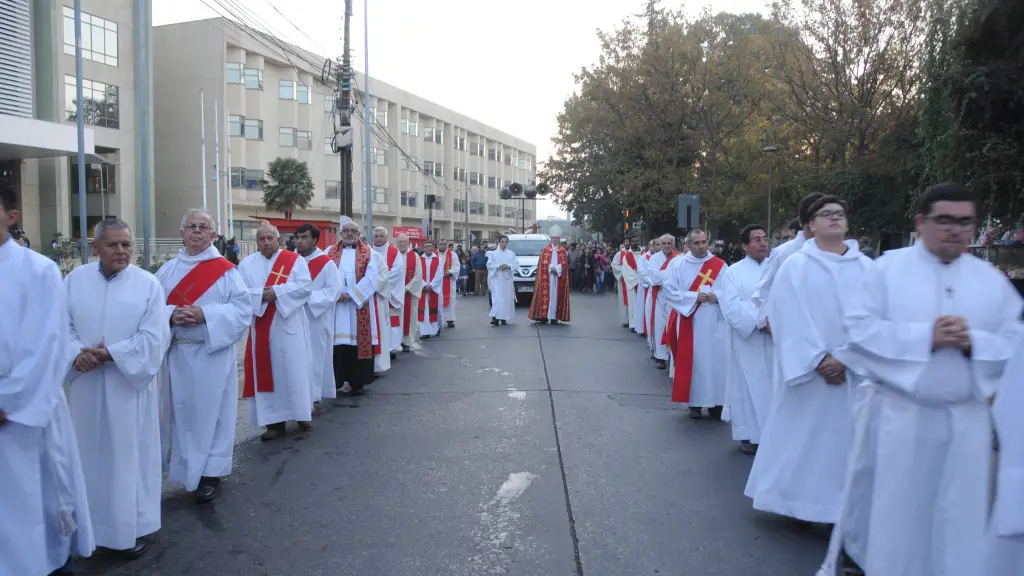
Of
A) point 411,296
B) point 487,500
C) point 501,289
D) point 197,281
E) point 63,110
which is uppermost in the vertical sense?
point 63,110

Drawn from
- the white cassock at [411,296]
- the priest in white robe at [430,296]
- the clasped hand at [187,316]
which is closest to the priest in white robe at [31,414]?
the clasped hand at [187,316]

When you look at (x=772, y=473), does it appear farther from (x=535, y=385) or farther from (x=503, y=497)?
(x=535, y=385)

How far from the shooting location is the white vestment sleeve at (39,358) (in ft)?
12.2

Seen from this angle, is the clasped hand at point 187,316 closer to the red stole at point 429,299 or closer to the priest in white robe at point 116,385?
the priest in white robe at point 116,385

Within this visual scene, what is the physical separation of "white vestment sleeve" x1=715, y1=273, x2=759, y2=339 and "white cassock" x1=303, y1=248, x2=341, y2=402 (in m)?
3.74

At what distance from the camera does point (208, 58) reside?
43500 millimetres

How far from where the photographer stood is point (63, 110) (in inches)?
1289

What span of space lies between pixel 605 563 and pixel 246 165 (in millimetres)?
45548

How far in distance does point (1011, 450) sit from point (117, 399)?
4.22 meters

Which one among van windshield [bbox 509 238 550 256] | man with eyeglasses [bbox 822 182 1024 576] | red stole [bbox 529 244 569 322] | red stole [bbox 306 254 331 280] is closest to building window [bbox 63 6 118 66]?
van windshield [bbox 509 238 550 256]

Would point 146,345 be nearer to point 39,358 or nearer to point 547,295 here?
point 39,358

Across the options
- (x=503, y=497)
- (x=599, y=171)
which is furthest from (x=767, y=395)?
(x=599, y=171)

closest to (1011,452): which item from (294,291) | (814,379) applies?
(814,379)

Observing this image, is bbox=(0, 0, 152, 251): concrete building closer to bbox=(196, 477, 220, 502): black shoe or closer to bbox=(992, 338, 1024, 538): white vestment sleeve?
bbox=(196, 477, 220, 502): black shoe
